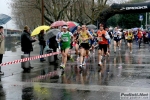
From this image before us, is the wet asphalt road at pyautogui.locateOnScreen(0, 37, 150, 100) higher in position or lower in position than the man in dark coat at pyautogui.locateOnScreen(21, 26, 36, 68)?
lower

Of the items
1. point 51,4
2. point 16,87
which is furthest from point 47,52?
point 51,4

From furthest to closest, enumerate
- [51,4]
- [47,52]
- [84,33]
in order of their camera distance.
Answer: [51,4] < [47,52] < [84,33]

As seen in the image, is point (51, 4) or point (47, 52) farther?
point (51, 4)

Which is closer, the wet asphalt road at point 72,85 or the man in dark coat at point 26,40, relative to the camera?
the wet asphalt road at point 72,85

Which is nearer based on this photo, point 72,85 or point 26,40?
point 72,85

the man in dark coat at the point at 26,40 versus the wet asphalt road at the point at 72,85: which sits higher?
the man in dark coat at the point at 26,40

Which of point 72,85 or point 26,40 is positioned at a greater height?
point 26,40

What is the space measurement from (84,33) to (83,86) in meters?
4.47

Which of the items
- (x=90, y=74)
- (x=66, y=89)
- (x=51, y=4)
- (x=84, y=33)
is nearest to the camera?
(x=66, y=89)

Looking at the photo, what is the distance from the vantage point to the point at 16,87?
29.7ft

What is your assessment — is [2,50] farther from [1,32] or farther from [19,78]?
[19,78]

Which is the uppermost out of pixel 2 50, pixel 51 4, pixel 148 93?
pixel 51 4

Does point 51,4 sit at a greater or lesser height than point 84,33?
greater

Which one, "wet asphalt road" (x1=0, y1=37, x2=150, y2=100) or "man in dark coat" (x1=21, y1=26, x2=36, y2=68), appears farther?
"man in dark coat" (x1=21, y1=26, x2=36, y2=68)
